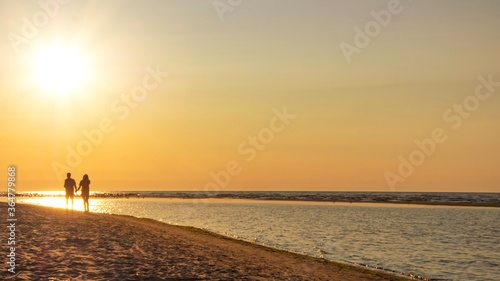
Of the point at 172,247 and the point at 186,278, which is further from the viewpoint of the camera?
the point at 172,247

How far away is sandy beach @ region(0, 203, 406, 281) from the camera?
1368 centimetres

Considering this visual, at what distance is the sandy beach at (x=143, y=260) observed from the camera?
44.9 ft

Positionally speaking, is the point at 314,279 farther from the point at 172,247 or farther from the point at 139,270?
the point at 172,247

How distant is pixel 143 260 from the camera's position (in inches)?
647

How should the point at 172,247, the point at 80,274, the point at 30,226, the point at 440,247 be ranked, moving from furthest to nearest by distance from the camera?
1. the point at 440,247
2. the point at 30,226
3. the point at 172,247
4. the point at 80,274

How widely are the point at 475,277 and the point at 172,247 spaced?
1419 centimetres

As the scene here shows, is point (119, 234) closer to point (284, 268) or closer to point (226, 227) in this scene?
point (284, 268)

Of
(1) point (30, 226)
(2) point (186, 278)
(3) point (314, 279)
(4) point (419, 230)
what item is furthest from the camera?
(4) point (419, 230)

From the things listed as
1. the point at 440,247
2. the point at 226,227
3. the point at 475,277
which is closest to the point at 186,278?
the point at 475,277

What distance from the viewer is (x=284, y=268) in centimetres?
1825

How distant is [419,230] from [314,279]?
26188mm

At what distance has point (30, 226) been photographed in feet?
77.0

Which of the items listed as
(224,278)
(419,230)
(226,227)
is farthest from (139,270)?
(419,230)

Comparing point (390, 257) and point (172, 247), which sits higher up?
point (172, 247)
